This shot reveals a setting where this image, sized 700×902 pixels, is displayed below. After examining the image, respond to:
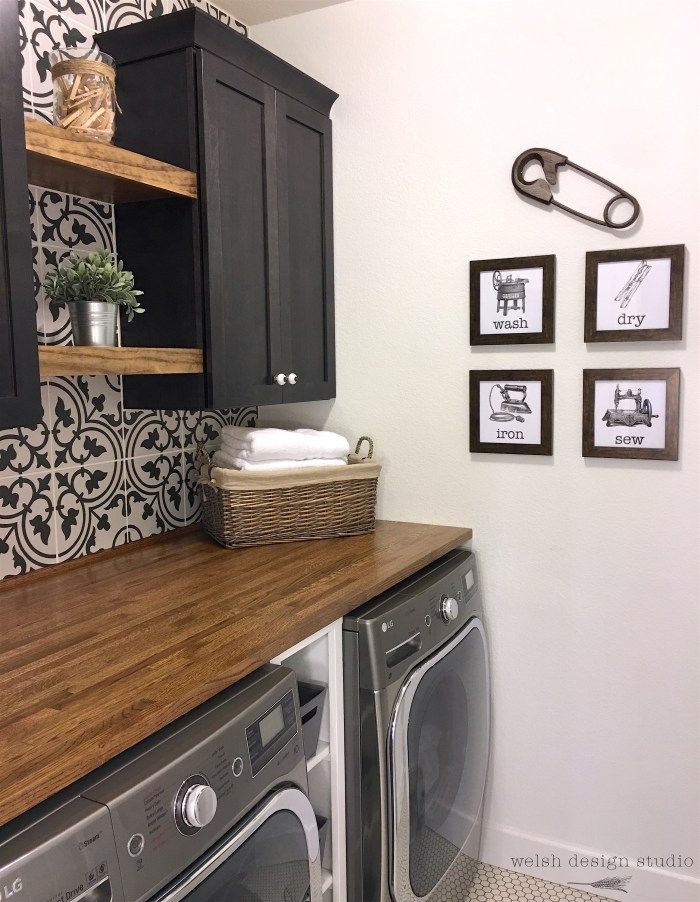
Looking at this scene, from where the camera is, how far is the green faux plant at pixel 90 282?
1694 millimetres

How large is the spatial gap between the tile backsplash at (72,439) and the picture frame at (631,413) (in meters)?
1.16

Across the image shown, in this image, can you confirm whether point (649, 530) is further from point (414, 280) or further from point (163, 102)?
point (163, 102)

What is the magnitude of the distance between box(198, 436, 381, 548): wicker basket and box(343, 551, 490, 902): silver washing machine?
289 mm

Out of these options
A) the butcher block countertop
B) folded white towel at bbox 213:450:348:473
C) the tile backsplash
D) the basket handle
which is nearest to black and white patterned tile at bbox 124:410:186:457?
the tile backsplash

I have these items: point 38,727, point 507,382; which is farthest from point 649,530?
point 38,727

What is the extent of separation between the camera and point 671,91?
6.43 ft

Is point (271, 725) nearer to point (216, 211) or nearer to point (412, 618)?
point (412, 618)

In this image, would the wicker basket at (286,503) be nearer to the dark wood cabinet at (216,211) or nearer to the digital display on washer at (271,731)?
the dark wood cabinet at (216,211)

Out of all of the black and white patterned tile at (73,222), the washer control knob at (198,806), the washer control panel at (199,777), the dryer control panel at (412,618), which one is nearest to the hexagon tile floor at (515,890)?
the dryer control panel at (412,618)

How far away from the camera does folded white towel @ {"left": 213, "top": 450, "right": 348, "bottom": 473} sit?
2.11m

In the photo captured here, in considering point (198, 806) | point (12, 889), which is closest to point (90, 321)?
point (198, 806)

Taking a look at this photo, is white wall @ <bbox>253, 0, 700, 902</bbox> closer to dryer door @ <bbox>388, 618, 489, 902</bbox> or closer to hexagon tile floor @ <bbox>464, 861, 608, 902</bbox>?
hexagon tile floor @ <bbox>464, 861, 608, 902</bbox>

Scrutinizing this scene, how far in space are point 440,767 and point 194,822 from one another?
3.19 ft

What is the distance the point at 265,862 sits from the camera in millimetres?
1274
